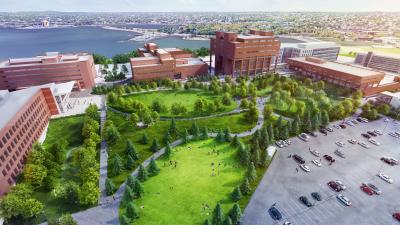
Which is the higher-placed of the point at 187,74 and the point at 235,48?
the point at 235,48

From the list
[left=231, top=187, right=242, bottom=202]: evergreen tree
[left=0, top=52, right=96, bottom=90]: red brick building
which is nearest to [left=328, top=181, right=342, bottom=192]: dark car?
[left=231, top=187, right=242, bottom=202]: evergreen tree

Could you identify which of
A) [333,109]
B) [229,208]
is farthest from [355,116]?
[229,208]

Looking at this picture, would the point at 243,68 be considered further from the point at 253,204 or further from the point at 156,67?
the point at 253,204

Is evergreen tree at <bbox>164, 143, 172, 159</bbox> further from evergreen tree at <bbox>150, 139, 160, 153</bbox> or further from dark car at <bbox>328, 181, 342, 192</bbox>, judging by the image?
dark car at <bbox>328, 181, 342, 192</bbox>

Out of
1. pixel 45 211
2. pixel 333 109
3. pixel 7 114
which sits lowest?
pixel 45 211

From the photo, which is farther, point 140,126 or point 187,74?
point 187,74

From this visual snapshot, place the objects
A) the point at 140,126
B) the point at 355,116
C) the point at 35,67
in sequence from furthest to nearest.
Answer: the point at 35,67, the point at 355,116, the point at 140,126

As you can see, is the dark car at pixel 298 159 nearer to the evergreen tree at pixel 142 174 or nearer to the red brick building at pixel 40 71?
the evergreen tree at pixel 142 174
